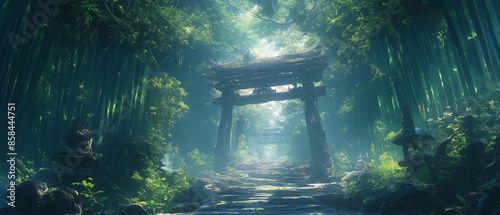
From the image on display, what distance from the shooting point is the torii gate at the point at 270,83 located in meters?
14.8

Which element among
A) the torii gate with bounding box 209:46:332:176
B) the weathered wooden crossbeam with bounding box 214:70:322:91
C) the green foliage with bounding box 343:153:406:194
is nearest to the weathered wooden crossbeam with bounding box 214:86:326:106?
the torii gate with bounding box 209:46:332:176

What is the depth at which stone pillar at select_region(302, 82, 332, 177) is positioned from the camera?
12695 mm

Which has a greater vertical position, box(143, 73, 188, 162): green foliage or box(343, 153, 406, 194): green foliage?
box(143, 73, 188, 162): green foliage

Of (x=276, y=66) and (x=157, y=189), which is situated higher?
(x=276, y=66)

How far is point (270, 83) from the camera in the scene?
16.4 m

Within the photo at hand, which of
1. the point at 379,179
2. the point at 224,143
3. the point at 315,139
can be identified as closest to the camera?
the point at 379,179

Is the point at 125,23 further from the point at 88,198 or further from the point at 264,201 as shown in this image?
the point at 264,201

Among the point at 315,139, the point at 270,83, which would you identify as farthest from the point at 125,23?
the point at 315,139

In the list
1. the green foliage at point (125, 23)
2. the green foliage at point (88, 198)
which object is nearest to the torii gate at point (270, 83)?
the green foliage at point (125, 23)

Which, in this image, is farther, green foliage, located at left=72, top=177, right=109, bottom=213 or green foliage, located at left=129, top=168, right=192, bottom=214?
green foliage, located at left=129, top=168, right=192, bottom=214

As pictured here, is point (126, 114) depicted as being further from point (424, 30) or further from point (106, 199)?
point (424, 30)

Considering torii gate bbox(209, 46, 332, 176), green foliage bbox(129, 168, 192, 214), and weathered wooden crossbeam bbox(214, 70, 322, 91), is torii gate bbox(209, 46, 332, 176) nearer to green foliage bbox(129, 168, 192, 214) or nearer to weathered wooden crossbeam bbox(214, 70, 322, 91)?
weathered wooden crossbeam bbox(214, 70, 322, 91)

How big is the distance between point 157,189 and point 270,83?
10.1 meters

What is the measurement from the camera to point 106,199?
6.88 m
